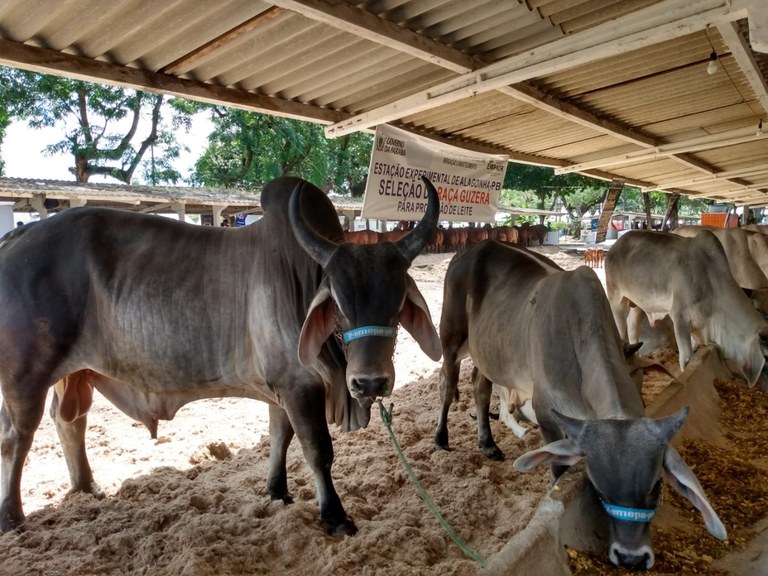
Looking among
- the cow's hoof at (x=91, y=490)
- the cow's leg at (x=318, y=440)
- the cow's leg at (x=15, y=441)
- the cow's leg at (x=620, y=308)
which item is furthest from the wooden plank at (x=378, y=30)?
the cow's leg at (x=620, y=308)

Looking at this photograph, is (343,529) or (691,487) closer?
(691,487)

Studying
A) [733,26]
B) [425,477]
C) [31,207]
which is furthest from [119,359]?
[31,207]

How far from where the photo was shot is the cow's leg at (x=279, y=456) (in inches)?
143

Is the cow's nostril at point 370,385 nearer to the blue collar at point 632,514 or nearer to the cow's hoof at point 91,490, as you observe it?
the blue collar at point 632,514

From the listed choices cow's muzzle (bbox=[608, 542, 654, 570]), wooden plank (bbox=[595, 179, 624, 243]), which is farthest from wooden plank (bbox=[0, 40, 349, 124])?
wooden plank (bbox=[595, 179, 624, 243])

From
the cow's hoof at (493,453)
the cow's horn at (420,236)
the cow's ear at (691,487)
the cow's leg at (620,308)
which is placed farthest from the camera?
the cow's leg at (620,308)

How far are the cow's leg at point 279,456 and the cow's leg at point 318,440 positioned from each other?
49 cm

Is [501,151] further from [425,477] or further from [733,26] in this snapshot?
Result: [425,477]

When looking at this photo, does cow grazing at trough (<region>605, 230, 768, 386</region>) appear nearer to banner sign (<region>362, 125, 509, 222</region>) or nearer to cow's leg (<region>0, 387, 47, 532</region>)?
banner sign (<region>362, 125, 509, 222</region>)

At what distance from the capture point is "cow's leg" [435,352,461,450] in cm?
453

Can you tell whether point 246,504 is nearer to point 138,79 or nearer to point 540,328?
point 540,328

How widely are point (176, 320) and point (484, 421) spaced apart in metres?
2.49

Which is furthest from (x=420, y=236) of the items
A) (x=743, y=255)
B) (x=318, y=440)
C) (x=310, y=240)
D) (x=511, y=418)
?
(x=743, y=255)

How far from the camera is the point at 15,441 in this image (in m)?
3.32
